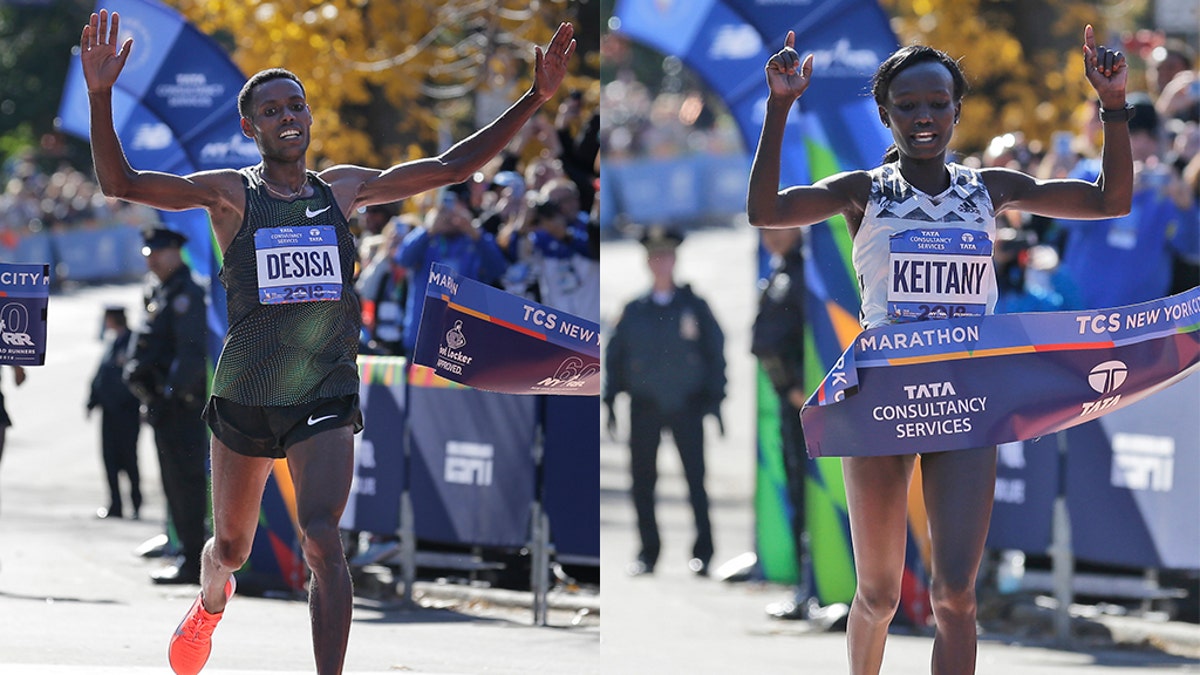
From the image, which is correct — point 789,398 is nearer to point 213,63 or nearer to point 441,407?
point 441,407

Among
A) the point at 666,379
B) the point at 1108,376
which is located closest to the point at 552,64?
the point at 1108,376

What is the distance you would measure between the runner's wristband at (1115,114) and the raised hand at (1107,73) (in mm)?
14

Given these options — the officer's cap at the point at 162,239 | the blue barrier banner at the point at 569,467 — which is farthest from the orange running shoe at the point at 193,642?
the officer's cap at the point at 162,239

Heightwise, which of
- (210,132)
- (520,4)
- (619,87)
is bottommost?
(210,132)

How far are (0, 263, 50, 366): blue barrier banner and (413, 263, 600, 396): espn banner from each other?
61.3 inches

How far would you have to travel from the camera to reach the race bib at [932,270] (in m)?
6.04

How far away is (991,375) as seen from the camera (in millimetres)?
6211

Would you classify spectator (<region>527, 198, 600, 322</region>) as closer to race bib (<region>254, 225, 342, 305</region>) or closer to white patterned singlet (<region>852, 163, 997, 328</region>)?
race bib (<region>254, 225, 342, 305</region>)

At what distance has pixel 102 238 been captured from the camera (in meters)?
32.7

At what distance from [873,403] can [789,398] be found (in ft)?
14.9

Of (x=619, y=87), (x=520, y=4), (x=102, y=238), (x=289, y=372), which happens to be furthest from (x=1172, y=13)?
(x=619, y=87)

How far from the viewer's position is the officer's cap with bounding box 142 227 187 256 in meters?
10.9

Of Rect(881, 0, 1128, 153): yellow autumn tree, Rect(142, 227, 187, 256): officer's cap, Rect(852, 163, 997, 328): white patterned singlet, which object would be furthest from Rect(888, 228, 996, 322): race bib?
Rect(881, 0, 1128, 153): yellow autumn tree

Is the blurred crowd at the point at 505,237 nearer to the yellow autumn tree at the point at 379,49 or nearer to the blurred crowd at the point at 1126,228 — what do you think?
the yellow autumn tree at the point at 379,49
